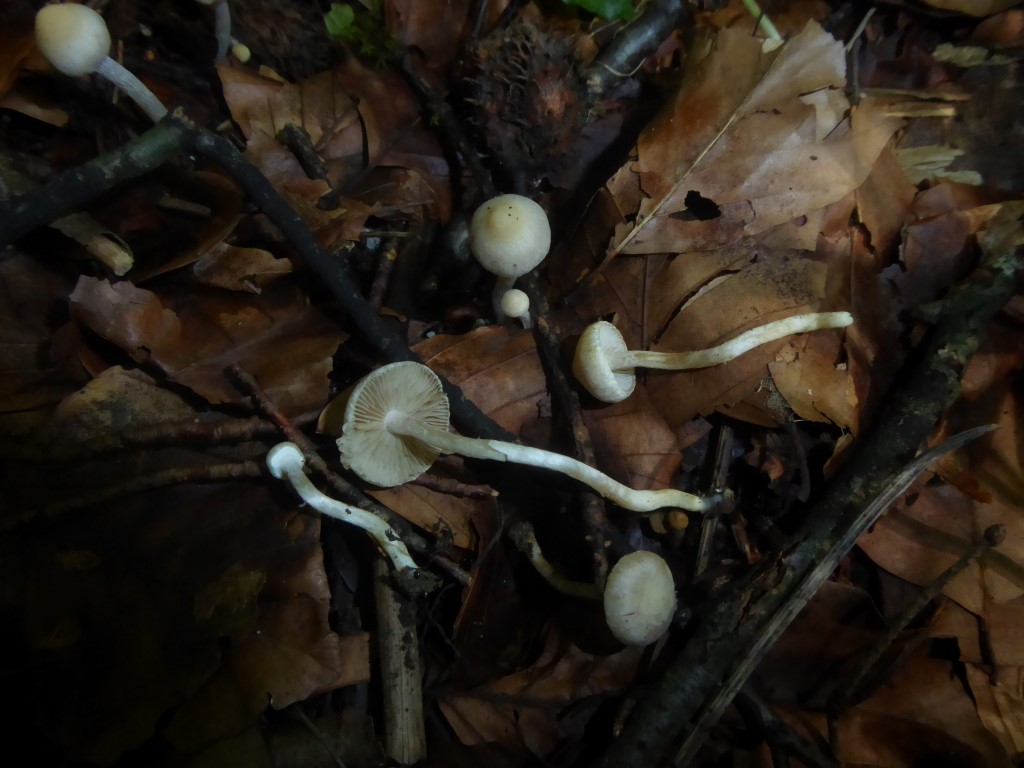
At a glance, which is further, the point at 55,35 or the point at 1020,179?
the point at 1020,179

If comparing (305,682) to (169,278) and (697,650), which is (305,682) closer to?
(697,650)

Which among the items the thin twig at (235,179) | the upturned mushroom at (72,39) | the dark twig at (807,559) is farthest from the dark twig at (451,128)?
the dark twig at (807,559)

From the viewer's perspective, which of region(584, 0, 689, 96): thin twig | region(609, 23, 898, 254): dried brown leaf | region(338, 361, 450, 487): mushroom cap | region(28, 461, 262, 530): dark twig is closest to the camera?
region(28, 461, 262, 530): dark twig

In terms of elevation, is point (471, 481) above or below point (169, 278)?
below

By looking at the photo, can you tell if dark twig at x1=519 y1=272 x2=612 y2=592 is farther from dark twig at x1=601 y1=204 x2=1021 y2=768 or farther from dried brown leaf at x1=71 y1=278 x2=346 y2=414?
dried brown leaf at x1=71 y1=278 x2=346 y2=414

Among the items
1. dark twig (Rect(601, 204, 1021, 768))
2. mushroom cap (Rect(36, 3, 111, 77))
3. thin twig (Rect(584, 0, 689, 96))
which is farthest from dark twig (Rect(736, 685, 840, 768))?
mushroom cap (Rect(36, 3, 111, 77))

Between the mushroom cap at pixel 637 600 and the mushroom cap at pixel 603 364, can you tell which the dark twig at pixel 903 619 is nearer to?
the mushroom cap at pixel 637 600

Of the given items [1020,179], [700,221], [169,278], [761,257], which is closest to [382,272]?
[169,278]
